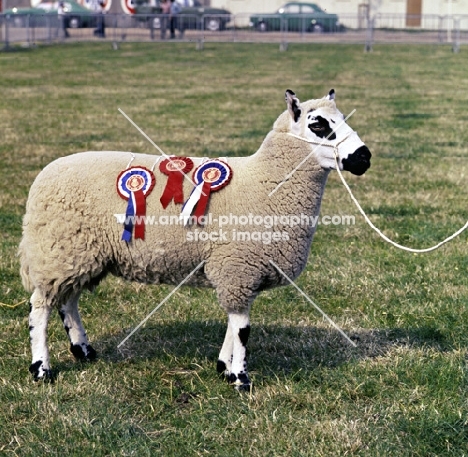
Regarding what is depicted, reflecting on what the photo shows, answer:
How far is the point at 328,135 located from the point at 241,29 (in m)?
29.6

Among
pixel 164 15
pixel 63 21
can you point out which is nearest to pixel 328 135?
pixel 164 15

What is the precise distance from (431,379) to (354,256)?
2.45m

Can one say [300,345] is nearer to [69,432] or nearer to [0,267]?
[69,432]

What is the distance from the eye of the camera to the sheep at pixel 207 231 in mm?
4414

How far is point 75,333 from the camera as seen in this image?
191 inches

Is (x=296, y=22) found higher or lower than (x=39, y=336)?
higher

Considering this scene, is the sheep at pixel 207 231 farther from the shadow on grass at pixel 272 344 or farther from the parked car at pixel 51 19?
the parked car at pixel 51 19

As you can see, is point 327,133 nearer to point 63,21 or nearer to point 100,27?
point 100,27

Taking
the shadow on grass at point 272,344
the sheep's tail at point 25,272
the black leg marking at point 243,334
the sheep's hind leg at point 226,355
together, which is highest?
the sheep's tail at point 25,272

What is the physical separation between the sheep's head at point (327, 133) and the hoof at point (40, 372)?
5.98 feet

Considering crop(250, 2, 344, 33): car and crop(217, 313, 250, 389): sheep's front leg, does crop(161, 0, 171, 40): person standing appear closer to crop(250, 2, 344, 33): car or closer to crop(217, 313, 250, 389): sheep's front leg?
crop(250, 2, 344, 33): car

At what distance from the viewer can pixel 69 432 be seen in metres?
3.95

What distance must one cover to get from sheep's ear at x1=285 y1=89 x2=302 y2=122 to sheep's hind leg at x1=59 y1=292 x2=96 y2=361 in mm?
1611

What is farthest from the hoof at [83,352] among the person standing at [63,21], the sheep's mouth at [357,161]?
the person standing at [63,21]
